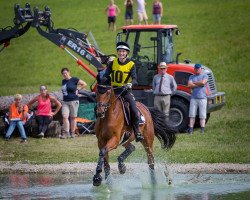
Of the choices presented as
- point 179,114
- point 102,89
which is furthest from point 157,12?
point 102,89

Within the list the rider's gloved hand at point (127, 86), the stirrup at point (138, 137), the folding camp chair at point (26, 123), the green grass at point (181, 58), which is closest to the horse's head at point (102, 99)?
the rider's gloved hand at point (127, 86)

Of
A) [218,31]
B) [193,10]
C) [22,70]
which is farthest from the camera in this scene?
[193,10]

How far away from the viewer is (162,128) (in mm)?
19234

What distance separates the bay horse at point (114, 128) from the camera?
1633 centimetres

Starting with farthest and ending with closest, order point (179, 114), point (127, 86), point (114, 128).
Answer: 1. point (179, 114)
2. point (127, 86)
3. point (114, 128)

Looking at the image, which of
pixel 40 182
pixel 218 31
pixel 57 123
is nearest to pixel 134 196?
pixel 40 182

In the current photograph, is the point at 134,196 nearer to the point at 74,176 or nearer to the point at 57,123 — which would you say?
the point at 74,176

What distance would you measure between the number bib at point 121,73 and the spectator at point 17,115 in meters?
7.09

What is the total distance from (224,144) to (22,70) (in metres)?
22.8

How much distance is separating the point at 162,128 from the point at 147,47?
22.7 ft

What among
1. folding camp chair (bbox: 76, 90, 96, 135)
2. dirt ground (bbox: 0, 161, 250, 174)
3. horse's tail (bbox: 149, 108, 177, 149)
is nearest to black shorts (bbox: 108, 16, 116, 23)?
folding camp chair (bbox: 76, 90, 96, 135)

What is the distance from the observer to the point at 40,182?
58.8 feet

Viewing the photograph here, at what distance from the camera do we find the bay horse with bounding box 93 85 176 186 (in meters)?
16.3

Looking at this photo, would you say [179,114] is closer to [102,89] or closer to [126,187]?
[126,187]
